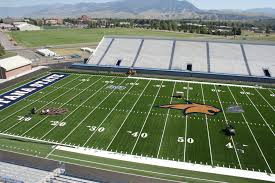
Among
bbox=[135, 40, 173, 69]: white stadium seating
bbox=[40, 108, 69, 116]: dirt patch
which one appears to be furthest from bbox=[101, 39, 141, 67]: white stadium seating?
bbox=[40, 108, 69, 116]: dirt patch

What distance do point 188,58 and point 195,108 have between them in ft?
67.8

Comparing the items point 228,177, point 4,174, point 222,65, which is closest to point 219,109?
point 228,177

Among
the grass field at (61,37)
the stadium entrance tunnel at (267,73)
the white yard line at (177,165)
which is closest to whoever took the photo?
the white yard line at (177,165)

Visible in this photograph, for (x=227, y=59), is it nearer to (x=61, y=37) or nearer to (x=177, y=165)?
(x=177, y=165)

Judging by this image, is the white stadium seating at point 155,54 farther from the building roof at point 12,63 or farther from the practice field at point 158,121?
the building roof at point 12,63

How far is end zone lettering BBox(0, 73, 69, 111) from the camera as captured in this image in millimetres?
32688

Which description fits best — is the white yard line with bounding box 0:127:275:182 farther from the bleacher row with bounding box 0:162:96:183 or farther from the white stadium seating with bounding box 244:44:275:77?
the white stadium seating with bounding box 244:44:275:77

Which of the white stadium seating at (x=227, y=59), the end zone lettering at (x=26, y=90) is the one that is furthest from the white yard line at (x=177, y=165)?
the white stadium seating at (x=227, y=59)

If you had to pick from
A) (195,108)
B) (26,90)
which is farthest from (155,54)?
(26,90)

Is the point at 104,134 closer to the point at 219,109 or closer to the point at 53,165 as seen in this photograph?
the point at 53,165

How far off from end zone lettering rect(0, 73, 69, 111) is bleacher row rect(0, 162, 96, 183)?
15.5 metres

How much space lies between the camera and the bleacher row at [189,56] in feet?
152

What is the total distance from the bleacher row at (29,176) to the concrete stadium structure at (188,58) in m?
Result: 32.0

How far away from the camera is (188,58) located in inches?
1956
